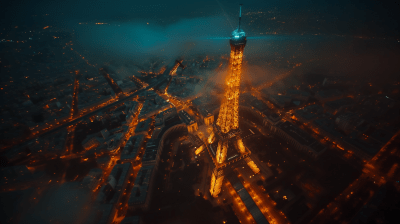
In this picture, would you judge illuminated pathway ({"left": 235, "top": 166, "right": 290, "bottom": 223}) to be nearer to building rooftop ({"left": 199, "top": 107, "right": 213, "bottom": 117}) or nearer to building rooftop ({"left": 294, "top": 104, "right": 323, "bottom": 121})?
building rooftop ({"left": 199, "top": 107, "right": 213, "bottom": 117})

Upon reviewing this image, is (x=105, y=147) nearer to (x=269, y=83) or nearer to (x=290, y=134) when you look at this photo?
(x=290, y=134)

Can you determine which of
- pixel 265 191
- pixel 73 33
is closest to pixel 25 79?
pixel 73 33

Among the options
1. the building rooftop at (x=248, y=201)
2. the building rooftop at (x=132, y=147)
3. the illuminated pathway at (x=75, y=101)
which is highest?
the illuminated pathway at (x=75, y=101)

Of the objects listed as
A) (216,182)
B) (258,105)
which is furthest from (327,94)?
(216,182)

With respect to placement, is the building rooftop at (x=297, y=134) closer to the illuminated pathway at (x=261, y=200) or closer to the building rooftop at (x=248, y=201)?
the illuminated pathway at (x=261, y=200)

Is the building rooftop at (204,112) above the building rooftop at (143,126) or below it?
above

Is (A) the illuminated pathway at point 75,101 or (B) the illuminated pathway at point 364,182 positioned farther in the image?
(A) the illuminated pathway at point 75,101

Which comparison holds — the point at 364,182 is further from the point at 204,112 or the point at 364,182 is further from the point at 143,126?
the point at 143,126

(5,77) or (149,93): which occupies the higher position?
(5,77)

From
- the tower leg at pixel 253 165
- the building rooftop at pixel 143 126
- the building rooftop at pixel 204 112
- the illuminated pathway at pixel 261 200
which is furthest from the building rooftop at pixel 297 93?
the building rooftop at pixel 143 126

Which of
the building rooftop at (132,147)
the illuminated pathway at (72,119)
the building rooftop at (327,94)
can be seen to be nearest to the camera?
the building rooftop at (132,147)
